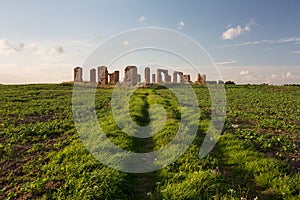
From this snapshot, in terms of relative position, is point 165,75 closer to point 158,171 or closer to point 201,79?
point 201,79

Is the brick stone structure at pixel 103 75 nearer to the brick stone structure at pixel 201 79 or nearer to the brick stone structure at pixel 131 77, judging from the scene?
the brick stone structure at pixel 131 77

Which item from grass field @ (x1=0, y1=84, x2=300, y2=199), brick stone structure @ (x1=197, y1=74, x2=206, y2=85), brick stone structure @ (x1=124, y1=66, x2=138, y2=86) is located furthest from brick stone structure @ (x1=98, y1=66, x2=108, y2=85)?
grass field @ (x1=0, y1=84, x2=300, y2=199)

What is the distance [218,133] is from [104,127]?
5869mm

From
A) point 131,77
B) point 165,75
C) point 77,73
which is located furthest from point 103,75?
point 165,75

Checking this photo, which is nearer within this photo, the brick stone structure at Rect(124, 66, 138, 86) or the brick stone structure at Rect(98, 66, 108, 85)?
the brick stone structure at Rect(124, 66, 138, 86)

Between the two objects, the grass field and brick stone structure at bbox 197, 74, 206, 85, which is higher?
brick stone structure at bbox 197, 74, 206, 85

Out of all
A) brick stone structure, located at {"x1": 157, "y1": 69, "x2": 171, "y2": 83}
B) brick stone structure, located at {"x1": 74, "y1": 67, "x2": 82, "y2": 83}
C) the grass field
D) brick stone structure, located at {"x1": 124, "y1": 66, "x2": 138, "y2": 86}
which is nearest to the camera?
the grass field

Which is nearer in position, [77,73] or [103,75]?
[103,75]

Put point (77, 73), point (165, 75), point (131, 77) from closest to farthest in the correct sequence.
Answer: point (131, 77) < point (165, 75) < point (77, 73)

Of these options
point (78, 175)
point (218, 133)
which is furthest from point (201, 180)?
point (218, 133)

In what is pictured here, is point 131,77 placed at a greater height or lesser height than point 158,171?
greater

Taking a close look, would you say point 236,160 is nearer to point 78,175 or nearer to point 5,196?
point 78,175

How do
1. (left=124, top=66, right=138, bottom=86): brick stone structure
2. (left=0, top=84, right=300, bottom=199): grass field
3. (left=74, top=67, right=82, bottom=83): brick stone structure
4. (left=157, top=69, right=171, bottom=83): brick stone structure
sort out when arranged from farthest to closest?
(left=74, top=67, right=82, bottom=83): brick stone structure
(left=157, top=69, right=171, bottom=83): brick stone structure
(left=124, top=66, right=138, bottom=86): brick stone structure
(left=0, top=84, right=300, bottom=199): grass field

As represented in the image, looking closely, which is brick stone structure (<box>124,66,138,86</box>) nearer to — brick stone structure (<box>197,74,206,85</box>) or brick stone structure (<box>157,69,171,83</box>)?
brick stone structure (<box>157,69,171,83</box>)
